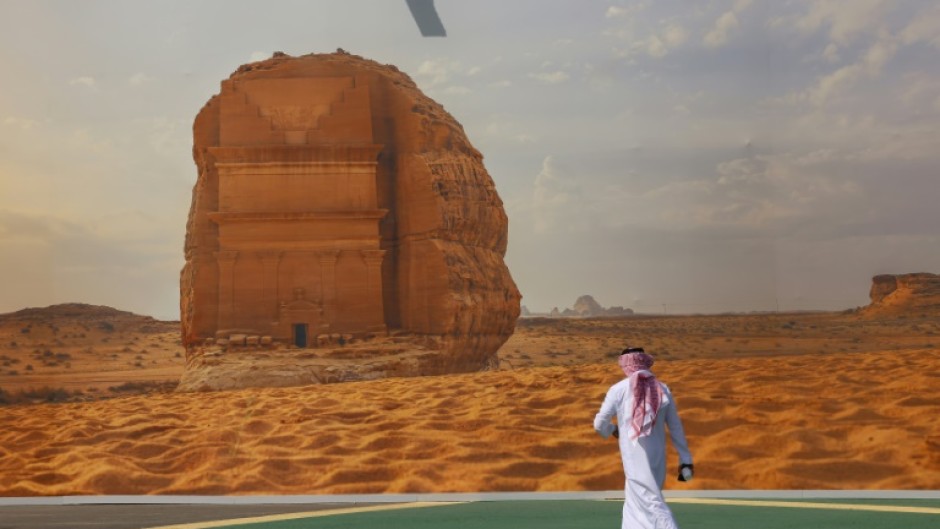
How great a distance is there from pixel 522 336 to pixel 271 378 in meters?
31.3

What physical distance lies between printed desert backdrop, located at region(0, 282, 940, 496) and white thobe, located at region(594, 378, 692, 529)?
13.0ft

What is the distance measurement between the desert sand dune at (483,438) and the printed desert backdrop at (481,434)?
2 centimetres

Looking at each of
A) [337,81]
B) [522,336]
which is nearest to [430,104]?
[337,81]

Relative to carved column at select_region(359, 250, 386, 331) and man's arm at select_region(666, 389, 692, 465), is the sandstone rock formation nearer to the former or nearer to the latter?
carved column at select_region(359, 250, 386, 331)

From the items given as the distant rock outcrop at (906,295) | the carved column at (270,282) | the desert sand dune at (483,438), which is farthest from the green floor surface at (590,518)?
the distant rock outcrop at (906,295)

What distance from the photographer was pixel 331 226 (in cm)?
1941

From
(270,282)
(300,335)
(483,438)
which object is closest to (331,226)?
(270,282)

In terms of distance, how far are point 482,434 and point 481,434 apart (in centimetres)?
1

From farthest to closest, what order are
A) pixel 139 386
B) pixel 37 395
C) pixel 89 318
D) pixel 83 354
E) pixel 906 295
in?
1. pixel 89 318
2. pixel 906 295
3. pixel 83 354
4. pixel 139 386
5. pixel 37 395

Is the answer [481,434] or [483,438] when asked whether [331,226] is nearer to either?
[481,434]

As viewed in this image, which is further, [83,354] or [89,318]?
[89,318]

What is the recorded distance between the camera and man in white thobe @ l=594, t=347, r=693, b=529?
18.4ft

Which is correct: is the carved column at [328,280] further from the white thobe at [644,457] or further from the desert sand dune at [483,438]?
the white thobe at [644,457]

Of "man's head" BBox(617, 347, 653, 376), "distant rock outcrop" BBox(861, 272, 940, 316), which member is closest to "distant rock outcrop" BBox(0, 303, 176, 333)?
"distant rock outcrop" BBox(861, 272, 940, 316)
